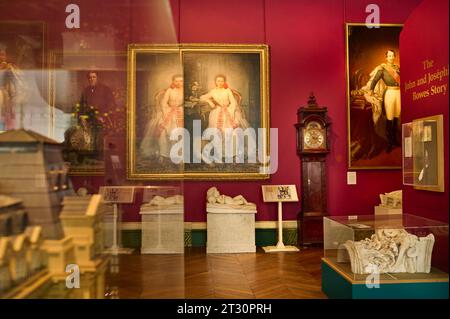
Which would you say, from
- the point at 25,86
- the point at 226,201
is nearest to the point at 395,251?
the point at 25,86

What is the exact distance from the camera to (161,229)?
2.41 m

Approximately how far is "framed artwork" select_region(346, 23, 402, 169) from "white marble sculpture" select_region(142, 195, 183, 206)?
5487 millimetres

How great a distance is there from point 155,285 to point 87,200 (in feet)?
2.10

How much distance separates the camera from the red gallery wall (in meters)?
7.37

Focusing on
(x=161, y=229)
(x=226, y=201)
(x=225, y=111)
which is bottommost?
(x=226, y=201)

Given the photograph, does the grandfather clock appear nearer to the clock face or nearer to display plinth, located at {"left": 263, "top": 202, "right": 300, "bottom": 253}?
the clock face

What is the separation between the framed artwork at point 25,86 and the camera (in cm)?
202

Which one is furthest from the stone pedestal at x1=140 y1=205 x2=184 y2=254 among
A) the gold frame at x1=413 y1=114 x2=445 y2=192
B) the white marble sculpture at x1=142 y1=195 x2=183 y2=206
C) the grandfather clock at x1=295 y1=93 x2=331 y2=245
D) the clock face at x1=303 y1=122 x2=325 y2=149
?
the clock face at x1=303 y1=122 x2=325 y2=149

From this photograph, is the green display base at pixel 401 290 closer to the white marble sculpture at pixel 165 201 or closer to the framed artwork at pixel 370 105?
the white marble sculpture at pixel 165 201

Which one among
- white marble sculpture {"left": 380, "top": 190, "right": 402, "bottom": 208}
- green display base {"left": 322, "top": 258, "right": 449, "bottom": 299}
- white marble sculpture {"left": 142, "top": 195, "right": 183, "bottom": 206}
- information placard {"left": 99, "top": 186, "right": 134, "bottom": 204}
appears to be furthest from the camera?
white marble sculpture {"left": 380, "top": 190, "right": 402, "bottom": 208}

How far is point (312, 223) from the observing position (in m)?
7.04

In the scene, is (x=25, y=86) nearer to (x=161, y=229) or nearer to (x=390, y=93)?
(x=161, y=229)

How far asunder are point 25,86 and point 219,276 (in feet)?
12.1
